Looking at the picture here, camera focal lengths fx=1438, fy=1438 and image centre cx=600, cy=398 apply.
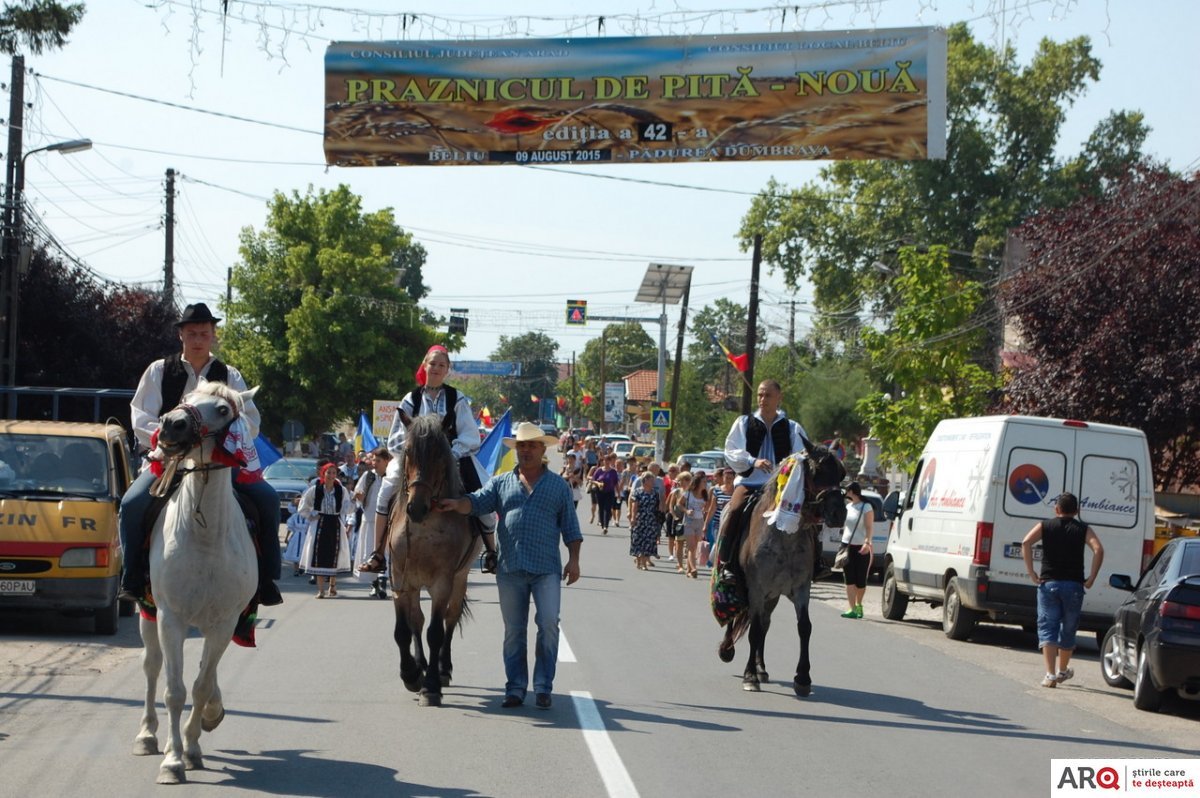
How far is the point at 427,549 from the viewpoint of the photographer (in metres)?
10.4

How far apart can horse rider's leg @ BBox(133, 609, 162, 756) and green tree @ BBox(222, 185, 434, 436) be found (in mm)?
45874

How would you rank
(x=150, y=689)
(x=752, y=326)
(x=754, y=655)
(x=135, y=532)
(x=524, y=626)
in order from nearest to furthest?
(x=135, y=532) < (x=150, y=689) < (x=524, y=626) < (x=754, y=655) < (x=752, y=326)

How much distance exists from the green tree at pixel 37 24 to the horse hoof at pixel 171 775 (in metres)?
A: 10.9

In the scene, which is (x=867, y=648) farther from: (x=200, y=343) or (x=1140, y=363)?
(x=1140, y=363)

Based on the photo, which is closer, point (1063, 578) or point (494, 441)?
point (1063, 578)

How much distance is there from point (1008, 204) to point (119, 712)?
51.7m

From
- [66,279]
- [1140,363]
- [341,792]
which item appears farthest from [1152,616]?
[66,279]

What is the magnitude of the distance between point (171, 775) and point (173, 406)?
223 centimetres

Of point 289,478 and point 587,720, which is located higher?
point 289,478

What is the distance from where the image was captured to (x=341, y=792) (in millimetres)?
7555

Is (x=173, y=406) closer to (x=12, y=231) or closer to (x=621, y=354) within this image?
(x=12, y=231)

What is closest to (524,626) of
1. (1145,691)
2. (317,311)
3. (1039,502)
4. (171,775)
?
(171,775)

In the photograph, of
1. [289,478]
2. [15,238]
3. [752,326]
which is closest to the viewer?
[15,238]

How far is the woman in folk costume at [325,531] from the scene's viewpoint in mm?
20766
